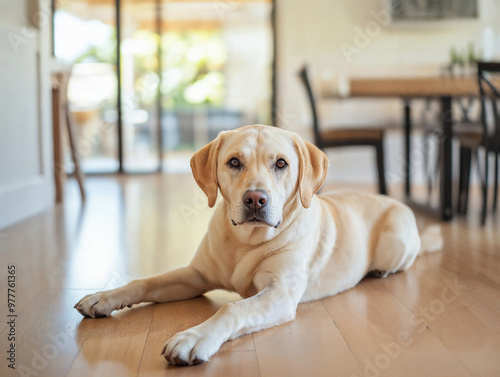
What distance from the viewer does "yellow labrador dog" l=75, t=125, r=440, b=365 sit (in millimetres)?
1940

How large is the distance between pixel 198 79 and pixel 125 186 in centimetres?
198

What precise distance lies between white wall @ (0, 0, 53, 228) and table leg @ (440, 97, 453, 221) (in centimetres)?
301

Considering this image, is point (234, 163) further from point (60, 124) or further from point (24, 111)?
point (60, 124)

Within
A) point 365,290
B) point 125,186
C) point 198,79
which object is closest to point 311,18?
point 198,79

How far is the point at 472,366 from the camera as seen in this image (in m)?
1.64

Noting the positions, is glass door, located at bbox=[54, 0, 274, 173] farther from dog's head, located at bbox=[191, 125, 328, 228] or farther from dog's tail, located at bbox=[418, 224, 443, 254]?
dog's head, located at bbox=[191, 125, 328, 228]

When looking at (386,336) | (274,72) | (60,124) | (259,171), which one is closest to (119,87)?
(274,72)

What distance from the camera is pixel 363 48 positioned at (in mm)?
7141

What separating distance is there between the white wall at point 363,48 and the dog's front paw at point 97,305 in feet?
17.2

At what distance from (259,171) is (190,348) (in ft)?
2.11

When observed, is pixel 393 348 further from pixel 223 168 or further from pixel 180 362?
pixel 223 168

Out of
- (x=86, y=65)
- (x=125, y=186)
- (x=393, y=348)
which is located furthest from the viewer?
(x=86, y=65)

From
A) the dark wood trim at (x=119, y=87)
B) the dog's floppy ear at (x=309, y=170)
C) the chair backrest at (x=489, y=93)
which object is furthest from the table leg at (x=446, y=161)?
the dark wood trim at (x=119, y=87)

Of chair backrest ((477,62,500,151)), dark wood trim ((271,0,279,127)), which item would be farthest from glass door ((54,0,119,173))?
Result: chair backrest ((477,62,500,151))
